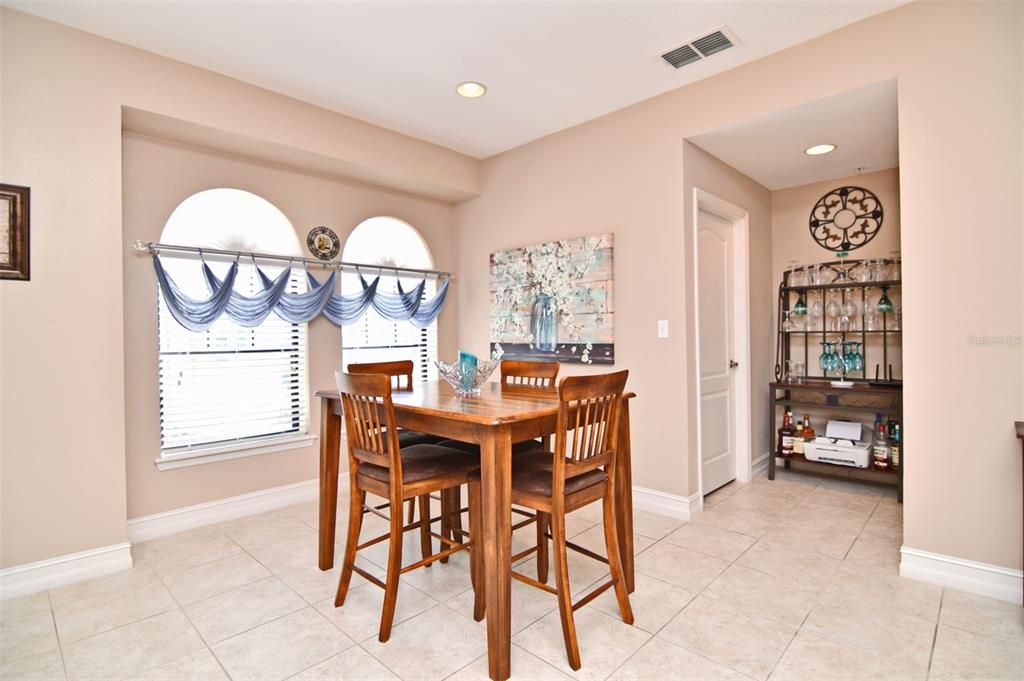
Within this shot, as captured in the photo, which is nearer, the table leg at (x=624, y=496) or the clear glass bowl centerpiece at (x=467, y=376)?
the table leg at (x=624, y=496)

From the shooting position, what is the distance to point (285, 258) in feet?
11.8

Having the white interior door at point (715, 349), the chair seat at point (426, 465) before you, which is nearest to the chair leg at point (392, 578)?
the chair seat at point (426, 465)

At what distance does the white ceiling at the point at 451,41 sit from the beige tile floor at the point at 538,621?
272cm

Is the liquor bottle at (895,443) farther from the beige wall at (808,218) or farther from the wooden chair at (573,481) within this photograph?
the wooden chair at (573,481)

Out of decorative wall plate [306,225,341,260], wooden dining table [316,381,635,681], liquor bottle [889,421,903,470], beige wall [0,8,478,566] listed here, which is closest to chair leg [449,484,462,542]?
wooden dining table [316,381,635,681]

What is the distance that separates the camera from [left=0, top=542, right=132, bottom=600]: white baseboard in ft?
8.05

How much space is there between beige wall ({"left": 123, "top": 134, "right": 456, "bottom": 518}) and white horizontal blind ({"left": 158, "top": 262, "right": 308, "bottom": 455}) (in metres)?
0.08

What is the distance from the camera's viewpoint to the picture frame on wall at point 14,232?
8.02 feet

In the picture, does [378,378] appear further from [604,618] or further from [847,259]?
[847,259]

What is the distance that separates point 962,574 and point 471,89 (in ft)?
11.8

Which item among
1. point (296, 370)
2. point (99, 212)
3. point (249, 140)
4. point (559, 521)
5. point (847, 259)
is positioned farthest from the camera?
point (847, 259)

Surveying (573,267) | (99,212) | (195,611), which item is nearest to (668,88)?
(573,267)

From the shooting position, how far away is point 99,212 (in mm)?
2697

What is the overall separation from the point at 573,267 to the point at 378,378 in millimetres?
2216
